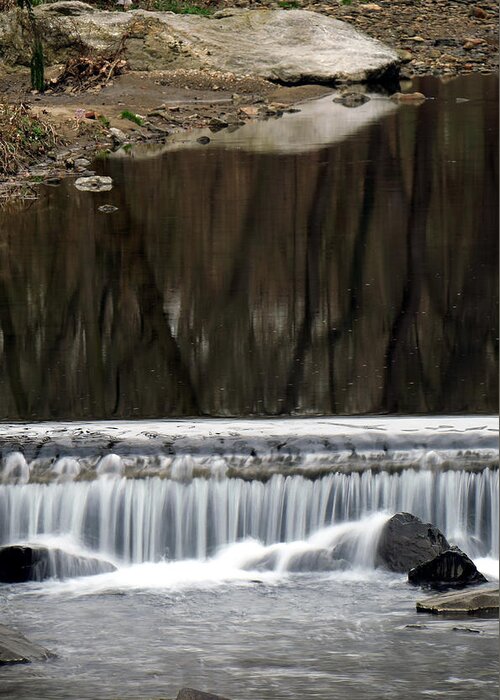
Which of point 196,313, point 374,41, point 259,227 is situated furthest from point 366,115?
point 196,313

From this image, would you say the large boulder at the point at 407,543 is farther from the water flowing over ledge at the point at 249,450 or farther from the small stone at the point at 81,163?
the small stone at the point at 81,163

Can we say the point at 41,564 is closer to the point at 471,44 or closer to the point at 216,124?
the point at 216,124

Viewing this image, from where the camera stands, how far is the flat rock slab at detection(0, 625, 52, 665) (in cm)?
750

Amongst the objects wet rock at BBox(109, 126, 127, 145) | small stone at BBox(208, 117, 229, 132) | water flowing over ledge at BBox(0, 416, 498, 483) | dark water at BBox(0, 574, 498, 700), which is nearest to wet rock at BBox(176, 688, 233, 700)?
dark water at BBox(0, 574, 498, 700)

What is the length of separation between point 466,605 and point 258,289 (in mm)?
6569

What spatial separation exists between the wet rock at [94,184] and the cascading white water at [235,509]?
10982 mm

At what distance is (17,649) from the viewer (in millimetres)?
7590

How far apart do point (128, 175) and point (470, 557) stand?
12566 mm

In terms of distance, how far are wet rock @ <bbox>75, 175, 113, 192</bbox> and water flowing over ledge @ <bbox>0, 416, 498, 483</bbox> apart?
1044 centimetres

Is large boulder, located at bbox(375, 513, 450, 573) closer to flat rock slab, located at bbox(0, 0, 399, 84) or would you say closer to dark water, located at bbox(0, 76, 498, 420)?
dark water, located at bbox(0, 76, 498, 420)

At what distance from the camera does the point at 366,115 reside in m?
27.8

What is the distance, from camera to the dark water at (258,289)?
11.3 metres

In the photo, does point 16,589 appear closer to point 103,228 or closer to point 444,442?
point 444,442

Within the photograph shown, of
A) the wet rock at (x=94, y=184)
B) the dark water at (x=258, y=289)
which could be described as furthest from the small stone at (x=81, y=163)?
the wet rock at (x=94, y=184)
